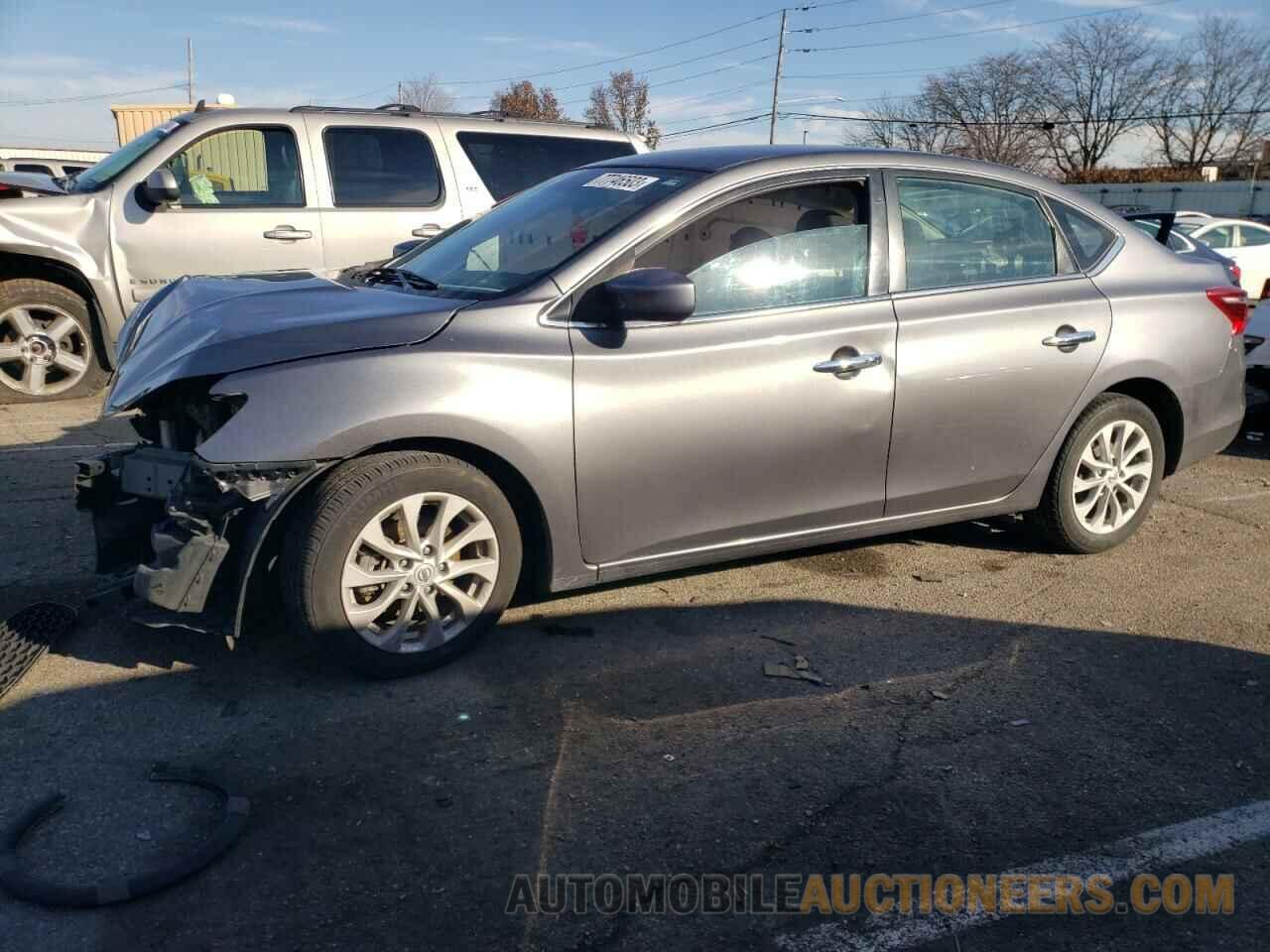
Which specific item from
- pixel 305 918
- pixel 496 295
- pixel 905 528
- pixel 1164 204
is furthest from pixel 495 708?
pixel 1164 204

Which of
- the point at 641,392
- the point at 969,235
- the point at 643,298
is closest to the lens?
the point at 643,298

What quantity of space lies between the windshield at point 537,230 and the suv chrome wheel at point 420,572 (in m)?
0.86

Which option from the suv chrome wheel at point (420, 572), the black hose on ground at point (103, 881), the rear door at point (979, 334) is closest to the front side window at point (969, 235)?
the rear door at point (979, 334)

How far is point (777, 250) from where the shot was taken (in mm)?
4262

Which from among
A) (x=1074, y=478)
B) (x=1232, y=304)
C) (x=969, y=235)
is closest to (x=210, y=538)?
(x=969, y=235)

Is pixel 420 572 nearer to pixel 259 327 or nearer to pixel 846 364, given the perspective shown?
pixel 259 327

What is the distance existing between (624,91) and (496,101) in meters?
6.87

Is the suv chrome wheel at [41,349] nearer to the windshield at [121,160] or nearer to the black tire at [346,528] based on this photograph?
the windshield at [121,160]

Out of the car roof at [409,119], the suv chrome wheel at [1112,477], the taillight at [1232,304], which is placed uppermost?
the car roof at [409,119]

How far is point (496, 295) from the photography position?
13.0 feet

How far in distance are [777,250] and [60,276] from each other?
6049mm

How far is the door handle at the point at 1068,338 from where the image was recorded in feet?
15.5

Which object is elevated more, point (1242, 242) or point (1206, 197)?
point (1206, 197)

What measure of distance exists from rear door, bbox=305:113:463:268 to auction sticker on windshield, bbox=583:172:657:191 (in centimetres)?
392
